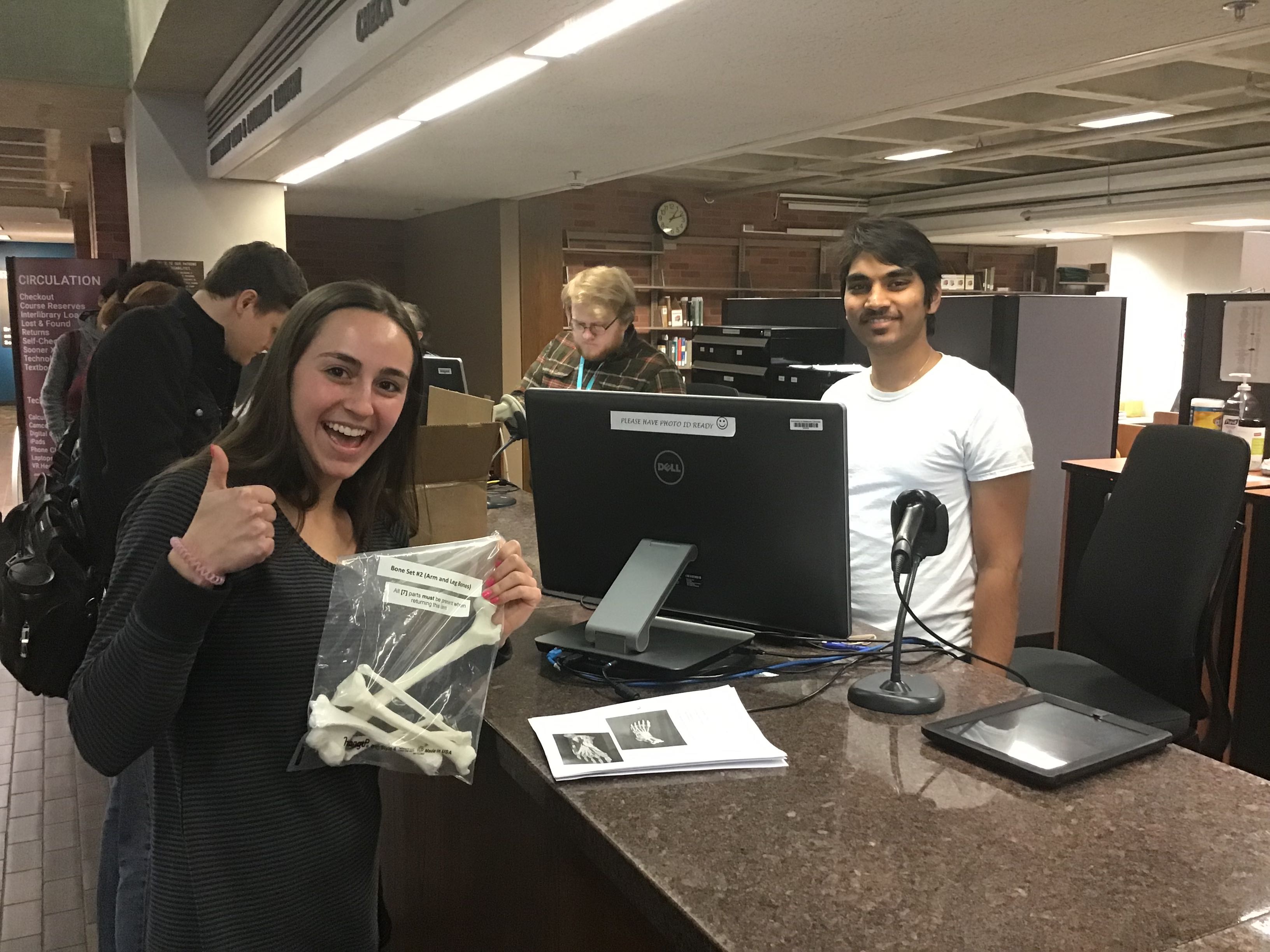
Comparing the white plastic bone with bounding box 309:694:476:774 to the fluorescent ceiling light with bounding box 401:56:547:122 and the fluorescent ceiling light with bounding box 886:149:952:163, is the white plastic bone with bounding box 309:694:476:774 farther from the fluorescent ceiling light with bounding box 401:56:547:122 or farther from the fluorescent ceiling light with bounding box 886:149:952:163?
the fluorescent ceiling light with bounding box 886:149:952:163

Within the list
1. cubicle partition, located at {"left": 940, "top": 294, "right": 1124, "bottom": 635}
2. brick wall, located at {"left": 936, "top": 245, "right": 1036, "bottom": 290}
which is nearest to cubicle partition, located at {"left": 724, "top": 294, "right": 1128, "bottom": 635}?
cubicle partition, located at {"left": 940, "top": 294, "right": 1124, "bottom": 635}

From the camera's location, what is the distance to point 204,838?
3.80 feet

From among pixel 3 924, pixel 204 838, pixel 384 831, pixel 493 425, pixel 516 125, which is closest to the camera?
pixel 204 838

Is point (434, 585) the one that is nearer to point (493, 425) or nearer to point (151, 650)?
point (151, 650)

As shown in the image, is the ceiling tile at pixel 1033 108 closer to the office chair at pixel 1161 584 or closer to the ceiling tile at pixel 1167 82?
the ceiling tile at pixel 1167 82

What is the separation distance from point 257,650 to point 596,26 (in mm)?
1926

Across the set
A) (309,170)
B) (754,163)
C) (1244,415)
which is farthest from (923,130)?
(309,170)

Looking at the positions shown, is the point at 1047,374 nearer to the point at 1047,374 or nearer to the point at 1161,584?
the point at 1047,374

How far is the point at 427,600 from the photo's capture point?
1.20 meters

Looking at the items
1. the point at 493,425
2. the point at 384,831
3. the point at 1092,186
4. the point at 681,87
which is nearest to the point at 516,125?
the point at 681,87

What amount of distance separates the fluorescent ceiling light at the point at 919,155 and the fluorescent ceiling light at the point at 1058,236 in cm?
212

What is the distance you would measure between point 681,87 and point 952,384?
7.11ft

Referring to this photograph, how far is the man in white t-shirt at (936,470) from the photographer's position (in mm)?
1898

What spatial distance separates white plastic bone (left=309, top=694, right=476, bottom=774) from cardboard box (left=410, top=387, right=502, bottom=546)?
2.18 feet
